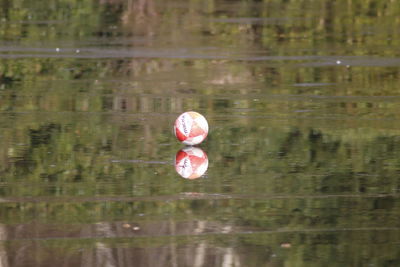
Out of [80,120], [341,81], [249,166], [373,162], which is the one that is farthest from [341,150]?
[341,81]

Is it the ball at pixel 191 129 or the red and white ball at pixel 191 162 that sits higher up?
the ball at pixel 191 129

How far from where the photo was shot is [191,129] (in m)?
10.0

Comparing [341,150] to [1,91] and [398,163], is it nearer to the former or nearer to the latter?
[398,163]

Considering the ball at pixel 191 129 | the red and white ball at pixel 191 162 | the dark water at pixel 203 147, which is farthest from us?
the ball at pixel 191 129

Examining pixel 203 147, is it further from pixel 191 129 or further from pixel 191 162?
pixel 191 162

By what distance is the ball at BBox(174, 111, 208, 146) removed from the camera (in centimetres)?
1004

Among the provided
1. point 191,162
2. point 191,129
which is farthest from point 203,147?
Result: point 191,162

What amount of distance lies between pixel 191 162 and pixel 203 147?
60 centimetres

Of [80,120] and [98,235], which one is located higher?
[80,120]

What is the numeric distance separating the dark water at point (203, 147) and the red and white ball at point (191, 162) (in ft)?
0.25

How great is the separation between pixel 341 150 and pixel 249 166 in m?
1.14

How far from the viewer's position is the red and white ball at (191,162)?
9235mm

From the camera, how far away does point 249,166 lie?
373 inches

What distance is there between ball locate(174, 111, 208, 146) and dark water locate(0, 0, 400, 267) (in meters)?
0.14
